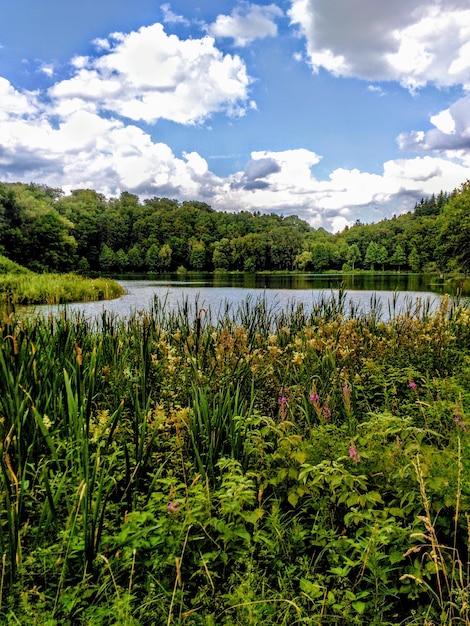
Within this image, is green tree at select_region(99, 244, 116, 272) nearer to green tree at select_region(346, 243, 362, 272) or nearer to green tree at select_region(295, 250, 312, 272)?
green tree at select_region(295, 250, 312, 272)

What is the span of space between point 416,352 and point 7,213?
5171 cm

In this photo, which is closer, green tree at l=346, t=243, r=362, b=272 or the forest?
the forest

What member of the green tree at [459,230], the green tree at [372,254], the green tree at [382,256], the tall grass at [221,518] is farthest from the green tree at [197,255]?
the tall grass at [221,518]

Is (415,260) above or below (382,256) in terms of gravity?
below

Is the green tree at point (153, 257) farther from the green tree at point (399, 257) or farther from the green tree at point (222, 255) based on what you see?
the green tree at point (399, 257)

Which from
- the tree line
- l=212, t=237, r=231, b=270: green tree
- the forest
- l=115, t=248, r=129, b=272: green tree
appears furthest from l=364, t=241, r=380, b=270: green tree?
the forest

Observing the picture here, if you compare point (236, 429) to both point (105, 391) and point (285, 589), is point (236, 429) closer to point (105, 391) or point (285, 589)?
point (285, 589)

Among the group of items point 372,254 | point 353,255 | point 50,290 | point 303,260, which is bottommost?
point 50,290

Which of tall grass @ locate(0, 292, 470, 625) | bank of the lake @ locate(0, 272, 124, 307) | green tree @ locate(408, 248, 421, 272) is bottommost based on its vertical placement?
tall grass @ locate(0, 292, 470, 625)

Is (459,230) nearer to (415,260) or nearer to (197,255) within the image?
(415,260)

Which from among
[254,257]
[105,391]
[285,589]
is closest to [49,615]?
[285,589]

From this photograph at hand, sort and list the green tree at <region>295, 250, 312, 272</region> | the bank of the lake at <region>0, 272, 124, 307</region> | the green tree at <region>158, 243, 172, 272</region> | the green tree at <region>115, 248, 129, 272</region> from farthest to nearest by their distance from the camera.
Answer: the green tree at <region>295, 250, 312, 272</region>, the green tree at <region>158, 243, 172, 272</region>, the green tree at <region>115, 248, 129, 272</region>, the bank of the lake at <region>0, 272, 124, 307</region>

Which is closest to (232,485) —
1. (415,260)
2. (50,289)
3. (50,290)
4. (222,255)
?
(50,290)

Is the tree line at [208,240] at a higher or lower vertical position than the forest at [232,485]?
higher
